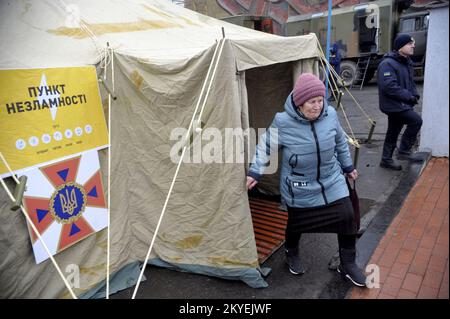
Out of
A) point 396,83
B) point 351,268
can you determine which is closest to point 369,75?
point 396,83

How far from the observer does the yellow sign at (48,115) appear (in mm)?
2605

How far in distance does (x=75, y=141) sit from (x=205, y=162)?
111 centimetres

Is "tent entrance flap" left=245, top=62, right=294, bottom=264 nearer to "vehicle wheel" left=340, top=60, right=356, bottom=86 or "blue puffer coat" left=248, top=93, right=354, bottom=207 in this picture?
"blue puffer coat" left=248, top=93, right=354, bottom=207

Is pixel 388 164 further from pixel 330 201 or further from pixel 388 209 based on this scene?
pixel 330 201

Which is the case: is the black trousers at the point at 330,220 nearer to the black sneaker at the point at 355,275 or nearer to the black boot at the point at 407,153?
the black sneaker at the point at 355,275

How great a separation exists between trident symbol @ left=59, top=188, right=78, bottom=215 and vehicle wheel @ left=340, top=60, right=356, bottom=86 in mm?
13258

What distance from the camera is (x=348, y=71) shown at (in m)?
14.6

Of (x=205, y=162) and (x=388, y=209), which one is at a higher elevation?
(x=205, y=162)

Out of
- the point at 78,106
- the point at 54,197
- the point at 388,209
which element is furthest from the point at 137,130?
the point at 388,209

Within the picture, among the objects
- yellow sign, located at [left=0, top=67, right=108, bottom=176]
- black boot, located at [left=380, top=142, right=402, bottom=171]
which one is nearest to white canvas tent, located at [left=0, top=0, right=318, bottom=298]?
yellow sign, located at [left=0, top=67, right=108, bottom=176]

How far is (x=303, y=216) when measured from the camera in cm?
299

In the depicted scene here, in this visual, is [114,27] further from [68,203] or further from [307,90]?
[307,90]

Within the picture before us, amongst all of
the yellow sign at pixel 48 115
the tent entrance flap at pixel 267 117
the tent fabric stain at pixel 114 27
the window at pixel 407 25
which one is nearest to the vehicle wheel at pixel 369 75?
the window at pixel 407 25

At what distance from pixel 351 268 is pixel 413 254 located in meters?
0.69
